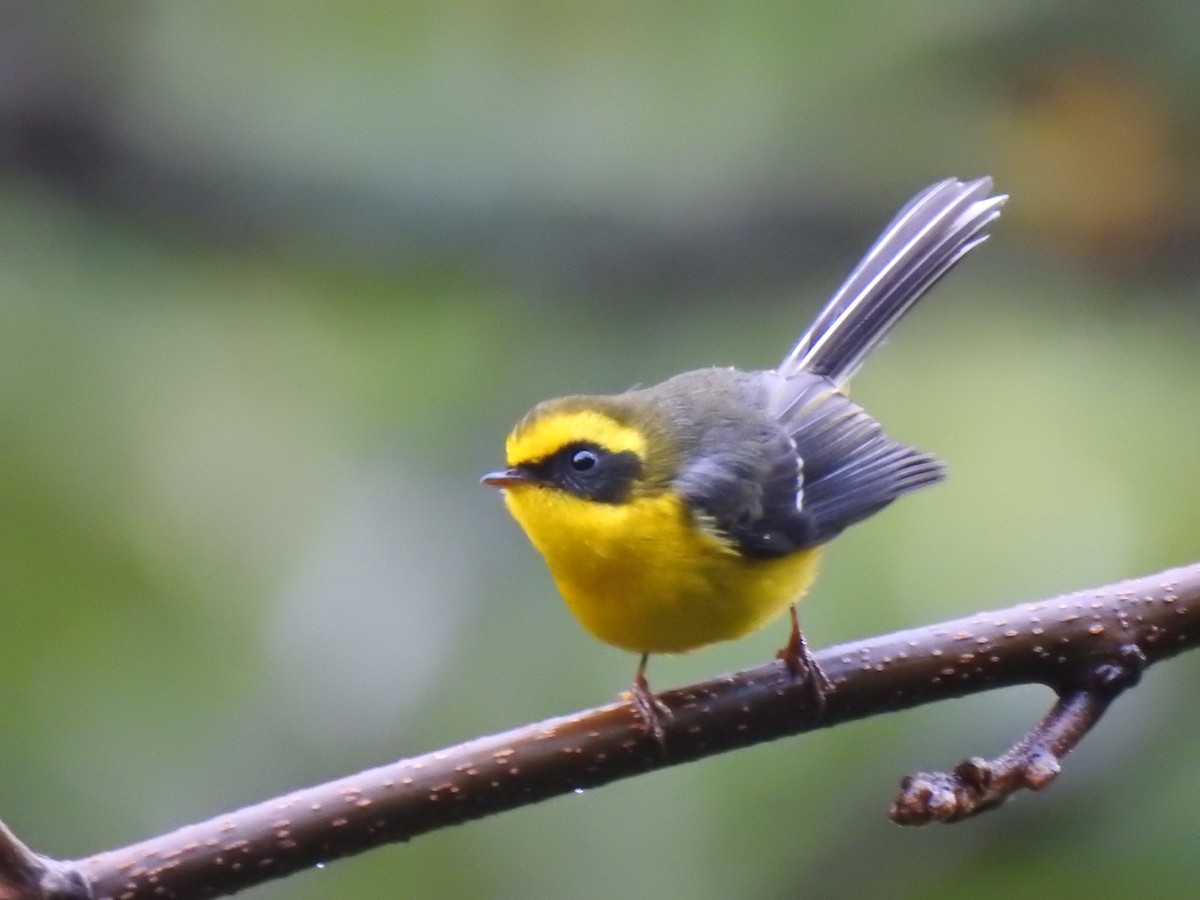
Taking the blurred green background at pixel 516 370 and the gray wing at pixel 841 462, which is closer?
the gray wing at pixel 841 462

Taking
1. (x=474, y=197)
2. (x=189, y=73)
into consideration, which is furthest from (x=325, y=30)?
(x=474, y=197)

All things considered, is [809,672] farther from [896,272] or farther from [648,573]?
[896,272]

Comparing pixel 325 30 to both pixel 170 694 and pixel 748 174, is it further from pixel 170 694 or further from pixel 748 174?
pixel 170 694

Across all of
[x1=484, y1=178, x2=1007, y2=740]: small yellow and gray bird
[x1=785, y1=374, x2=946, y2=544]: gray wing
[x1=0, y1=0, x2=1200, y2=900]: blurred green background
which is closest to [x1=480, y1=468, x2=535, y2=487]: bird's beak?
[x1=484, y1=178, x2=1007, y2=740]: small yellow and gray bird

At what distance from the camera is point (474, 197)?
4.59m

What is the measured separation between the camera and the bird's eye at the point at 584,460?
3.03 m

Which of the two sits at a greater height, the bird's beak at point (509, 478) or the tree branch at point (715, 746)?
the bird's beak at point (509, 478)

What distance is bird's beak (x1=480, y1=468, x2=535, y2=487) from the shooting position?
2.93 meters

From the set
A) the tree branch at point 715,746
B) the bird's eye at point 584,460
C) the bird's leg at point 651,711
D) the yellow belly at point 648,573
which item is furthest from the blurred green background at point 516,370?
the bird's leg at point 651,711

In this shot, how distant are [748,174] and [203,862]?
3.17m

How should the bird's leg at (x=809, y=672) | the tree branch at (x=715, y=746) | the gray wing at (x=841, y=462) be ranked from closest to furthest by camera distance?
the tree branch at (x=715, y=746) < the bird's leg at (x=809, y=672) < the gray wing at (x=841, y=462)

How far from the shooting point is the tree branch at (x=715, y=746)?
2.12 meters

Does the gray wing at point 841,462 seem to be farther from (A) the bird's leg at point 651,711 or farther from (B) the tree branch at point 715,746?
(A) the bird's leg at point 651,711

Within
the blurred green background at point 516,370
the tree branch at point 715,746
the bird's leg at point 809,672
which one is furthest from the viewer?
the blurred green background at point 516,370
